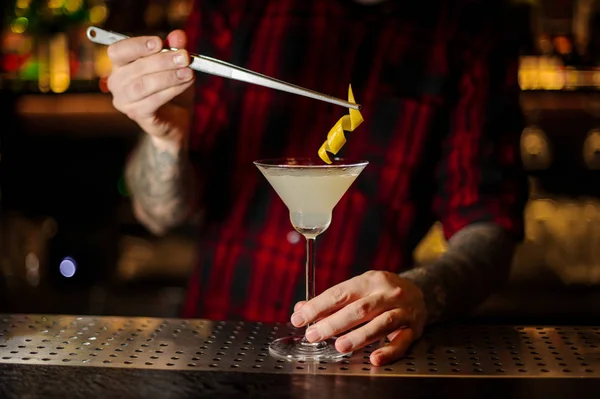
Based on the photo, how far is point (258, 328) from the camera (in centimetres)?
170

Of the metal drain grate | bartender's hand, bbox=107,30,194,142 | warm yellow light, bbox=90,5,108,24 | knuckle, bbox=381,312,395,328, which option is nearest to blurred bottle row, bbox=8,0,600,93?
warm yellow light, bbox=90,5,108,24

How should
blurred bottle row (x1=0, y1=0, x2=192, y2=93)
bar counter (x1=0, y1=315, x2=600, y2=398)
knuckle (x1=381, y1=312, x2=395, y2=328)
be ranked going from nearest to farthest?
bar counter (x1=0, y1=315, x2=600, y2=398) < knuckle (x1=381, y1=312, x2=395, y2=328) < blurred bottle row (x1=0, y1=0, x2=192, y2=93)

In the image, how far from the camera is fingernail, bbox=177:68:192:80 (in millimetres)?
1628

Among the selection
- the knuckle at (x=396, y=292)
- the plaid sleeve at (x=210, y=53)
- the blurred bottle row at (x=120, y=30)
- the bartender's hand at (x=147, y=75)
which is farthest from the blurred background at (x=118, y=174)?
the knuckle at (x=396, y=292)

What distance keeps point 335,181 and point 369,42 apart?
761 millimetres

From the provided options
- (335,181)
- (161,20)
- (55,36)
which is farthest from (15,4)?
(335,181)

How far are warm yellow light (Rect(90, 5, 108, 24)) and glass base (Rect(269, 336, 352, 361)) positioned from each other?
2674mm

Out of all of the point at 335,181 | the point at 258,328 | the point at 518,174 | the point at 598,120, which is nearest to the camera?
the point at 335,181

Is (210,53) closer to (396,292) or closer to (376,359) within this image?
(396,292)

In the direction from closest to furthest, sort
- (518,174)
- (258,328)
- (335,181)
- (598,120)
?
(335,181)
(258,328)
(518,174)
(598,120)

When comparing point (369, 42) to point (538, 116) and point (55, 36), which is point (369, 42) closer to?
point (538, 116)

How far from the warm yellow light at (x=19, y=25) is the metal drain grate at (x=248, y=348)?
2523 millimetres

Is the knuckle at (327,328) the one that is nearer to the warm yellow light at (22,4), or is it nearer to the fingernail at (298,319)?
the fingernail at (298,319)

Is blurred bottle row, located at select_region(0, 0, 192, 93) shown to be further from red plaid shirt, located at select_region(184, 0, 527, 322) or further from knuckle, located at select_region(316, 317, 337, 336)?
knuckle, located at select_region(316, 317, 337, 336)
